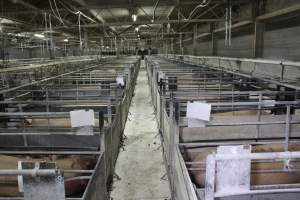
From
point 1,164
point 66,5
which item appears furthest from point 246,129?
point 66,5

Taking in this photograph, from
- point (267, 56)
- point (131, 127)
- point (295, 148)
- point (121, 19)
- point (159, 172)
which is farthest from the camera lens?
point (121, 19)

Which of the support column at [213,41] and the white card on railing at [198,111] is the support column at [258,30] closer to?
the support column at [213,41]

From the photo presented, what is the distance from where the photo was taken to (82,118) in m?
2.46

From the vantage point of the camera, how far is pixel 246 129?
308 centimetres

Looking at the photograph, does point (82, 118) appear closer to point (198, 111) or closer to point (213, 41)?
point (198, 111)

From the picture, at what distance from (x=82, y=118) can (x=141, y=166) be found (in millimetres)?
2054

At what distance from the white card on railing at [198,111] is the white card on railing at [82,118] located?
866mm

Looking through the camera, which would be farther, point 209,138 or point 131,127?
point 131,127

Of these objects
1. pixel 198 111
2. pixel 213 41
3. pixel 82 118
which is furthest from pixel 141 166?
pixel 213 41

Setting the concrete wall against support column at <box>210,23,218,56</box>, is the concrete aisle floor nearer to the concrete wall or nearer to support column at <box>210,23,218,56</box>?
the concrete wall

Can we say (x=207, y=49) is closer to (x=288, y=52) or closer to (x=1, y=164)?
(x=288, y=52)

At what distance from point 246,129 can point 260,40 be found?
6102 mm

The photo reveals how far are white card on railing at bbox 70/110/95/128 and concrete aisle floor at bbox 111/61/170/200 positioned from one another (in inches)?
52.4

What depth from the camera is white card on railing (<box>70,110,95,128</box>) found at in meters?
2.42
